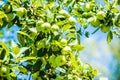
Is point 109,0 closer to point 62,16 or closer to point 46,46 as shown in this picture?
point 62,16

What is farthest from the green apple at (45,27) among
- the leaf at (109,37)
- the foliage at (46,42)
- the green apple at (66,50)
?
the leaf at (109,37)

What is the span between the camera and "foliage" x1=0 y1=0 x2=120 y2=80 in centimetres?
187

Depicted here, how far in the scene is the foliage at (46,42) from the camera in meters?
1.87

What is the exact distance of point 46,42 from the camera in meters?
2.01

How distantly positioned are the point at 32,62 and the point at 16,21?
0.37 metres

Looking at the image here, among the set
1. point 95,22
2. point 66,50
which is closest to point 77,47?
point 66,50

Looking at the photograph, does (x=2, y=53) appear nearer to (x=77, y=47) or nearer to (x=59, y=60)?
(x=59, y=60)

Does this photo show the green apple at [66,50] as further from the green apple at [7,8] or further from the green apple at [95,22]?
the green apple at [7,8]

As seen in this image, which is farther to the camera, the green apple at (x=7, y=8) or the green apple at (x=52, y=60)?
the green apple at (x=7, y=8)

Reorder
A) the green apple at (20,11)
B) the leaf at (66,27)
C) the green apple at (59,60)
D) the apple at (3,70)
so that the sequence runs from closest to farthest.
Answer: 1. the apple at (3,70)
2. the green apple at (59,60)
3. the leaf at (66,27)
4. the green apple at (20,11)

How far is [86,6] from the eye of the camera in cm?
230

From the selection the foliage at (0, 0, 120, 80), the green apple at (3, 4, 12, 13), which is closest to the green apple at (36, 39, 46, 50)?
the foliage at (0, 0, 120, 80)

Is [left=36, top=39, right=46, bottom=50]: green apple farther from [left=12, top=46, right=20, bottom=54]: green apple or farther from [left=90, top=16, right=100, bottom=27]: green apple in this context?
[left=90, top=16, right=100, bottom=27]: green apple

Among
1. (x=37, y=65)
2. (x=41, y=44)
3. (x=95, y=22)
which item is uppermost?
(x=95, y=22)
